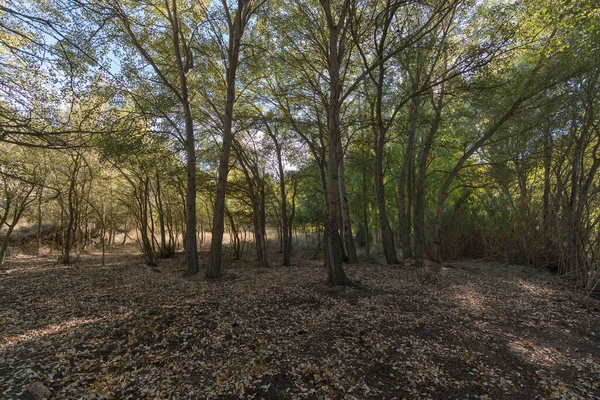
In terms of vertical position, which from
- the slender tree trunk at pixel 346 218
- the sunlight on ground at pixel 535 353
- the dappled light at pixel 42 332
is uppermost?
the slender tree trunk at pixel 346 218

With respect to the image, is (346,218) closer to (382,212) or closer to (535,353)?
(382,212)

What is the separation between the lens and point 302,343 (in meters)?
4.05

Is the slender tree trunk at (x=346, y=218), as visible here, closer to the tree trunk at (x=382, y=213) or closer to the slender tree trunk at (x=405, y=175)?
the tree trunk at (x=382, y=213)

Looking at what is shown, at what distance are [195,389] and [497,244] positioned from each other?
532 inches

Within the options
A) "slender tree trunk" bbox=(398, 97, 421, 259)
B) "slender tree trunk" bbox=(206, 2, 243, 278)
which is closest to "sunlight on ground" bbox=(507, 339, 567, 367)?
"slender tree trunk" bbox=(398, 97, 421, 259)

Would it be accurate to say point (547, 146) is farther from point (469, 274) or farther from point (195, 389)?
point (195, 389)

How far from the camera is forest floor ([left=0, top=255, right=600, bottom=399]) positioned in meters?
3.07

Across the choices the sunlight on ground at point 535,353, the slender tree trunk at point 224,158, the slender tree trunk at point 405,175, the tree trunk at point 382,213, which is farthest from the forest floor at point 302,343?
the slender tree trunk at point 405,175

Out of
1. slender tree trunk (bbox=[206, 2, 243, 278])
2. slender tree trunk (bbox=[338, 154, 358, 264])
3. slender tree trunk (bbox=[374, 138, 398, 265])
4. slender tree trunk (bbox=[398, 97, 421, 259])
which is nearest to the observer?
slender tree trunk (bbox=[206, 2, 243, 278])

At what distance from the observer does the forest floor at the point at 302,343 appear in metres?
3.07

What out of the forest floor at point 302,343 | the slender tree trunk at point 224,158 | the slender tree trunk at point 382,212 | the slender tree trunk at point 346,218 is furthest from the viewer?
Result: the slender tree trunk at point 346,218

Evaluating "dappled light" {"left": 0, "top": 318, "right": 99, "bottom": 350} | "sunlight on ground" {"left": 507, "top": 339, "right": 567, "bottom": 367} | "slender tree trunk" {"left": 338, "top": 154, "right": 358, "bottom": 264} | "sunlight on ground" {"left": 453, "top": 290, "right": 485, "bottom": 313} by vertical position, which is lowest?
"sunlight on ground" {"left": 507, "top": 339, "right": 567, "bottom": 367}

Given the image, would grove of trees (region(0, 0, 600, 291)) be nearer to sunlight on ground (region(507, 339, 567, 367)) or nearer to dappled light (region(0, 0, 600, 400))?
dappled light (region(0, 0, 600, 400))

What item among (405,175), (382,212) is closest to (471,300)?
(382,212)
